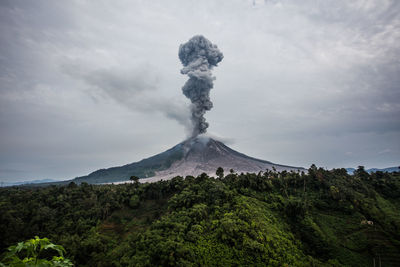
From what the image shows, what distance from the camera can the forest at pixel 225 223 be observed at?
19844 millimetres

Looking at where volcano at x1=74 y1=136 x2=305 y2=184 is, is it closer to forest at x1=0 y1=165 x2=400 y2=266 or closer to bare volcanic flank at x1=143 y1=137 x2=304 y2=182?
bare volcanic flank at x1=143 y1=137 x2=304 y2=182

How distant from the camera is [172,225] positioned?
→ 23.4m

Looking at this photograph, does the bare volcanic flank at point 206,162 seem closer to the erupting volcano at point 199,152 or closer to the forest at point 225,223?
the erupting volcano at point 199,152

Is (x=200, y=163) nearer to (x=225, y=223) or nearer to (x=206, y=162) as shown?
(x=206, y=162)

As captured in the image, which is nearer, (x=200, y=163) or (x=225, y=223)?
(x=225, y=223)

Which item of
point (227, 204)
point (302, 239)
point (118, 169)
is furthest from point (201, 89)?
point (118, 169)

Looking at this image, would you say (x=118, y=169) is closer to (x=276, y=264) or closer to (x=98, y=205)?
(x=98, y=205)

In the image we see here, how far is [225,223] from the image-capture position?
21.1 metres

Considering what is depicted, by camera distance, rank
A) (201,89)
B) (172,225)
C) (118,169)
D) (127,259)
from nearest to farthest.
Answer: (127,259), (172,225), (201,89), (118,169)

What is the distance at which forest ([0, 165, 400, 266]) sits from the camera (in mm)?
19844

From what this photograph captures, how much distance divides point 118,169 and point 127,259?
4166 inches

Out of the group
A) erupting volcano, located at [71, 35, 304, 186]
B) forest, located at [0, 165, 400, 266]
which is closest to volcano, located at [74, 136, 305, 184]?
erupting volcano, located at [71, 35, 304, 186]

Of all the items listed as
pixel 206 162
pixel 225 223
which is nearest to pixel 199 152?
pixel 206 162

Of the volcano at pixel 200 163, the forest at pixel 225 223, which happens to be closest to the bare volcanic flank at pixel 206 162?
the volcano at pixel 200 163
